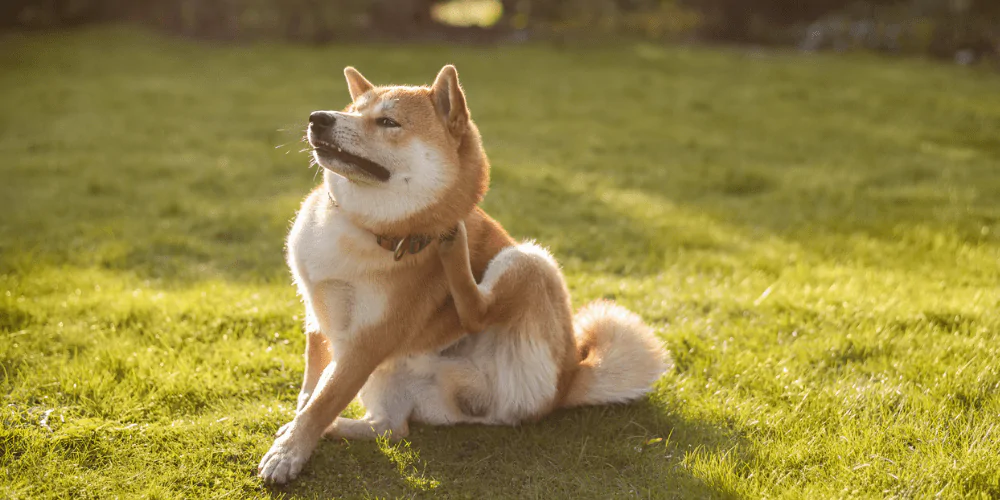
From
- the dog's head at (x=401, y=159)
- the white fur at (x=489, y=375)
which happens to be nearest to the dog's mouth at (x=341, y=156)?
the dog's head at (x=401, y=159)

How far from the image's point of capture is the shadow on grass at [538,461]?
3014 mm

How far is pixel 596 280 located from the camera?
16.9ft

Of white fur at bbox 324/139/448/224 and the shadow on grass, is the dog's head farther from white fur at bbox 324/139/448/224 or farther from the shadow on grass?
the shadow on grass

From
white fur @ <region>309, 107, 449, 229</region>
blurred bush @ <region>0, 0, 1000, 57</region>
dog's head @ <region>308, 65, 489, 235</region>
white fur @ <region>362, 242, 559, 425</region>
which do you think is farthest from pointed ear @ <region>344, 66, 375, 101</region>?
blurred bush @ <region>0, 0, 1000, 57</region>

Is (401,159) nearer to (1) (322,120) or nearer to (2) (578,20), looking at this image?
(1) (322,120)

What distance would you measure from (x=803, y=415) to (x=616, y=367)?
90 cm

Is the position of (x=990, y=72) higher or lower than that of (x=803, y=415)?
higher

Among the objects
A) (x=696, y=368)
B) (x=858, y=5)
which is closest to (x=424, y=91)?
(x=696, y=368)

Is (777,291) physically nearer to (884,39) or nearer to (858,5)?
(884,39)

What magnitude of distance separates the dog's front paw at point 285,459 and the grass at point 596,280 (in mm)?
67

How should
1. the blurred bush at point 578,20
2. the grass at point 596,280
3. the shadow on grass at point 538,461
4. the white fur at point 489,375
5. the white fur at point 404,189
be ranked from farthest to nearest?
the blurred bush at point 578,20, the white fur at point 489,375, the grass at point 596,280, the shadow on grass at point 538,461, the white fur at point 404,189

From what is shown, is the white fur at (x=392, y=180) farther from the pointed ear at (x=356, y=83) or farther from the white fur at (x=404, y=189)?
the pointed ear at (x=356, y=83)

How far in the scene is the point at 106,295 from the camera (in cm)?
455

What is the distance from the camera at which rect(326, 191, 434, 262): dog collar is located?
292 cm
